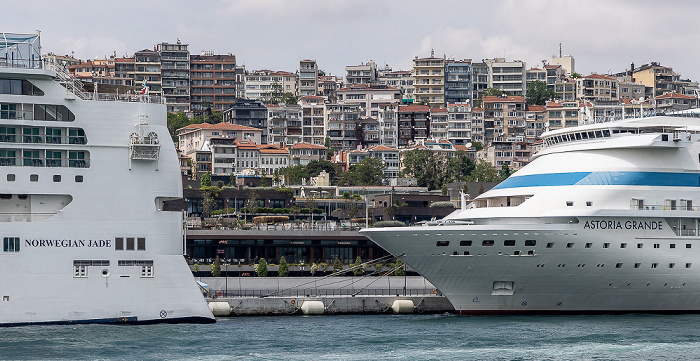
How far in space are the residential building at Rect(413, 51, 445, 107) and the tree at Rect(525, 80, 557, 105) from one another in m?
11.8

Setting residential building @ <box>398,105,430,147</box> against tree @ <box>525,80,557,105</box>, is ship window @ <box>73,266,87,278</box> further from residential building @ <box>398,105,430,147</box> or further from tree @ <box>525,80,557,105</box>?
tree @ <box>525,80,557,105</box>

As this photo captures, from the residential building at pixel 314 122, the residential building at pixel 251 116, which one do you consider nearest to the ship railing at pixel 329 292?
the residential building at pixel 251 116

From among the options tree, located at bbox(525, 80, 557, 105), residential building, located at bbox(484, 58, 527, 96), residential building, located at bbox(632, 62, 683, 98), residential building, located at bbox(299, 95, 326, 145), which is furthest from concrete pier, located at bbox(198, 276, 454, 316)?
residential building, located at bbox(632, 62, 683, 98)

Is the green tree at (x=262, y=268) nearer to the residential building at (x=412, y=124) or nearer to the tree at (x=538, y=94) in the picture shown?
the residential building at (x=412, y=124)

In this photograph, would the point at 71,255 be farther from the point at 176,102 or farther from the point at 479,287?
the point at 176,102

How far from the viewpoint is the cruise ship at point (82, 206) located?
3788cm

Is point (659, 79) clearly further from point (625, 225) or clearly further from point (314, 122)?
point (625, 225)

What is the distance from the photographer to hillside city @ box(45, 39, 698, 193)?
116 m

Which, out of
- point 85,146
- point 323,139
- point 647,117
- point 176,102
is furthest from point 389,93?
point 85,146

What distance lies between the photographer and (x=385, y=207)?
83.1 metres

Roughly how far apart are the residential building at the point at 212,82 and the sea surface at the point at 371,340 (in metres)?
111

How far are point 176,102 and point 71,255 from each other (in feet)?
378

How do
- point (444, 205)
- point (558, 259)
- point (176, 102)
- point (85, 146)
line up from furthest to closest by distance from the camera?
point (176, 102)
point (444, 205)
point (558, 259)
point (85, 146)

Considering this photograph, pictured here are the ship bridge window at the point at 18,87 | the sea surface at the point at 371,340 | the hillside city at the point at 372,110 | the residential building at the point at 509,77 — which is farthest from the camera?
the residential building at the point at 509,77
